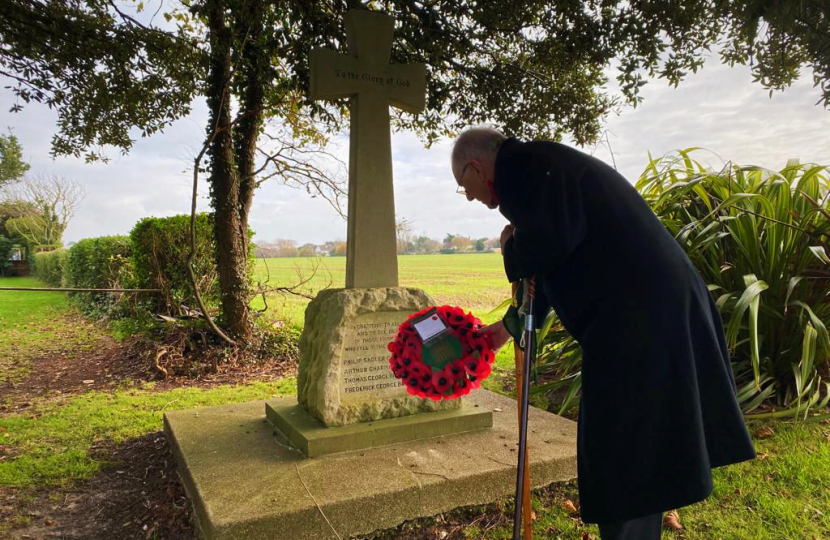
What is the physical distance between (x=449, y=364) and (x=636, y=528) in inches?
39.1

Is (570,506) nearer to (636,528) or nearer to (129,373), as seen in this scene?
(636,528)

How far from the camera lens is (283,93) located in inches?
246

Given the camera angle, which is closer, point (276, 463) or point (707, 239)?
point (276, 463)

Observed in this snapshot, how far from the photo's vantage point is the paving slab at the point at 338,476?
2385 mm

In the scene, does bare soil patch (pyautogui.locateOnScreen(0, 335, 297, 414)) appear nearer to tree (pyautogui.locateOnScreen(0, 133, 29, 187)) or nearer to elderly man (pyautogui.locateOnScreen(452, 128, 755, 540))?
elderly man (pyautogui.locateOnScreen(452, 128, 755, 540))

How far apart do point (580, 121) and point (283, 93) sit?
366cm

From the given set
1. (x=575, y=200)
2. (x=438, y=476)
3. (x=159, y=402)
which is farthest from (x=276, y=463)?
(x=159, y=402)

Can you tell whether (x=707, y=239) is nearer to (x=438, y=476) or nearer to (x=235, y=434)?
(x=438, y=476)

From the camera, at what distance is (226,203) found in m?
6.39

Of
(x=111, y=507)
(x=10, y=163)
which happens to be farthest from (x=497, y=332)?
(x=10, y=163)

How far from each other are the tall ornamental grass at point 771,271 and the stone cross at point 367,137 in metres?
1.91

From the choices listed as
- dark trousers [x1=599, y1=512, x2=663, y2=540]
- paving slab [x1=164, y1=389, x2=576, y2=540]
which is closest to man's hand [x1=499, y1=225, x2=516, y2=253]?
dark trousers [x1=599, y1=512, x2=663, y2=540]

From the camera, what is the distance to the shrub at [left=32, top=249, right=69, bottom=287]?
1552 centimetres

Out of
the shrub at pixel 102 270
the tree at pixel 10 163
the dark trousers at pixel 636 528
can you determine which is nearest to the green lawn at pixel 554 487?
the dark trousers at pixel 636 528
